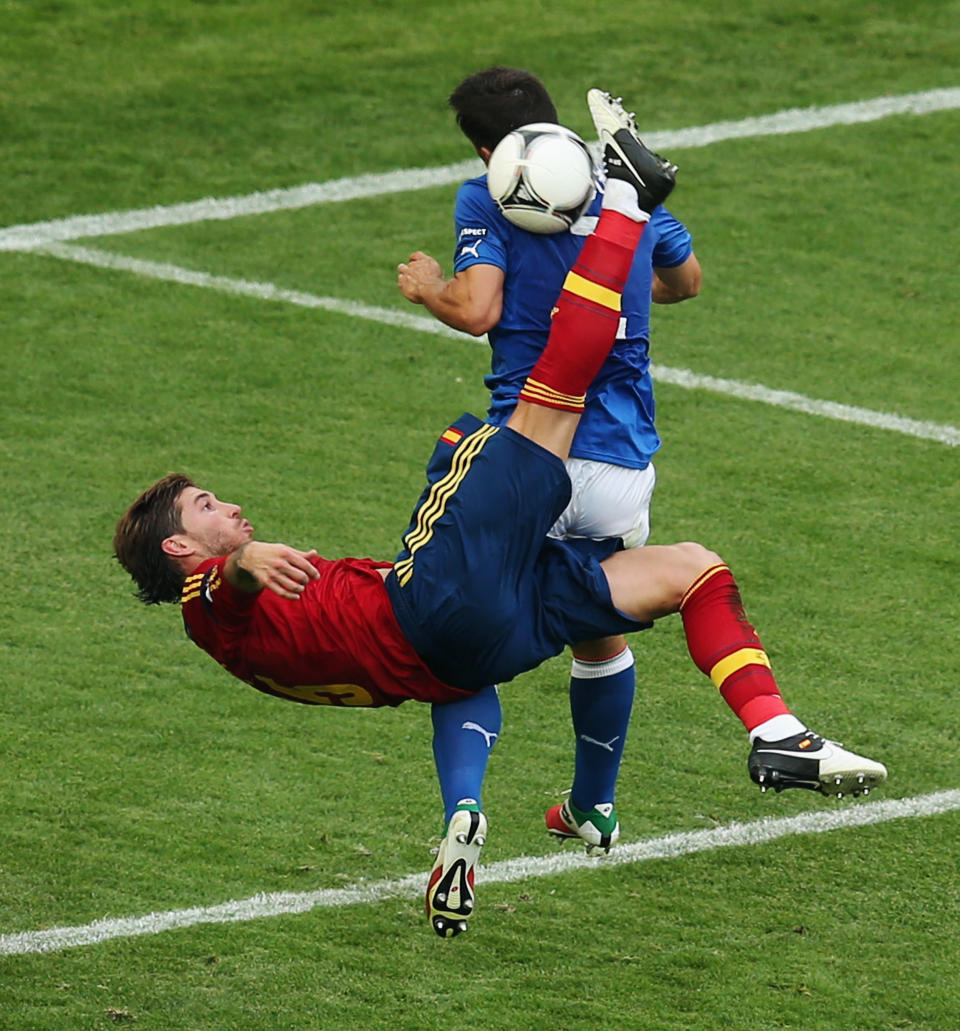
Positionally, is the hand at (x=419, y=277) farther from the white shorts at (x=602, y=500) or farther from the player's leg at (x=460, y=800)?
the player's leg at (x=460, y=800)

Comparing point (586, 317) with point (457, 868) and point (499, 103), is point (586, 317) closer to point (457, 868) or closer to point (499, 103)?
point (499, 103)

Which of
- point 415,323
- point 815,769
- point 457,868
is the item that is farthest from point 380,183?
point 815,769

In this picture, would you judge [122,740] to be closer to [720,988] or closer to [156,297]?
[720,988]

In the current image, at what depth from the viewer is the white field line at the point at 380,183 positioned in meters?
11.3

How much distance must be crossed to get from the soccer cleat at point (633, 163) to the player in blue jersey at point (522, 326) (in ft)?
0.80

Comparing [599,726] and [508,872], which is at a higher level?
[599,726]

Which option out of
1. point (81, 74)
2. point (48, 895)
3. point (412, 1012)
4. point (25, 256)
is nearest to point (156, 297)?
point (25, 256)

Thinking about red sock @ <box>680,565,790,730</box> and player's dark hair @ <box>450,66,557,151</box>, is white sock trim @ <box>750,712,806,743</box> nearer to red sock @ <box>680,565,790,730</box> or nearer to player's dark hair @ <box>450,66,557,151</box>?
red sock @ <box>680,565,790,730</box>

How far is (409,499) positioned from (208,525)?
3111mm

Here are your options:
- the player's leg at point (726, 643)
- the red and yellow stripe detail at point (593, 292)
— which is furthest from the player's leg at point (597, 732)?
the red and yellow stripe detail at point (593, 292)

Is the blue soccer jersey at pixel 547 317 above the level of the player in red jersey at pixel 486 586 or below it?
above

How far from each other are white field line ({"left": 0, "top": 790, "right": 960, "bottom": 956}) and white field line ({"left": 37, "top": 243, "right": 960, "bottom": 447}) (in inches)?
116

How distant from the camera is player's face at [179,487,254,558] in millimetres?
5625

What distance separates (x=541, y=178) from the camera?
17.3ft
